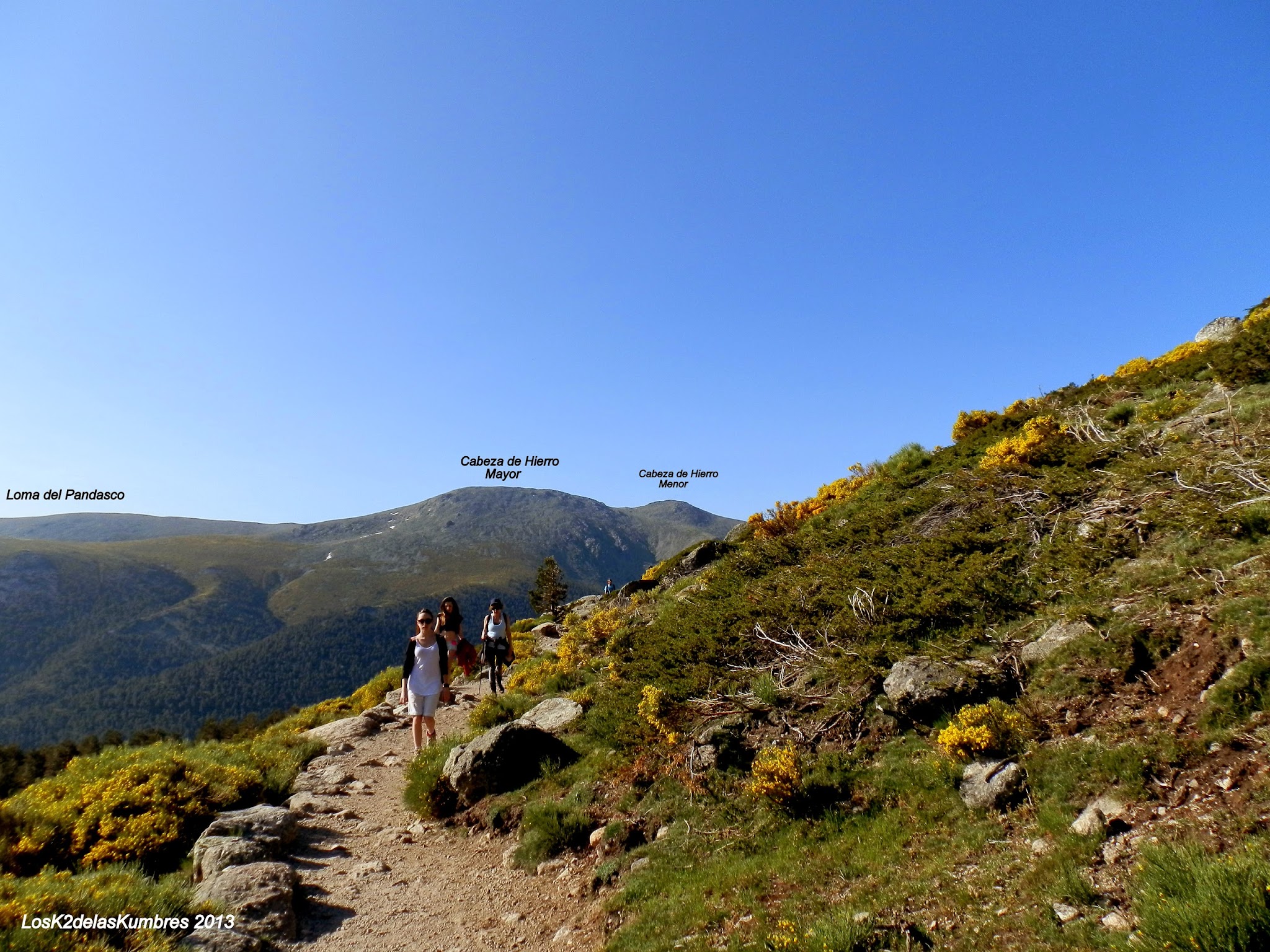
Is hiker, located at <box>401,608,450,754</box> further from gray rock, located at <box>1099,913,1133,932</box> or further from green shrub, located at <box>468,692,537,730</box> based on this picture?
gray rock, located at <box>1099,913,1133,932</box>

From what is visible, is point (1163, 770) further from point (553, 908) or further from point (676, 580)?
point (676, 580)

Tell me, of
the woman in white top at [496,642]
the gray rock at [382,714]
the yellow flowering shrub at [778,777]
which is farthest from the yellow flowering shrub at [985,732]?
the gray rock at [382,714]

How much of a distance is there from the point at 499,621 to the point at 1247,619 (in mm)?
15177

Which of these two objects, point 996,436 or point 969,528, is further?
point 996,436

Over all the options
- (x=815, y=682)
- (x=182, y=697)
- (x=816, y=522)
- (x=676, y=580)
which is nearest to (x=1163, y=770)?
(x=815, y=682)

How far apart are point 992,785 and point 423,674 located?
9832mm

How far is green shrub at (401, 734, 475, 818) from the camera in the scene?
9.95 m

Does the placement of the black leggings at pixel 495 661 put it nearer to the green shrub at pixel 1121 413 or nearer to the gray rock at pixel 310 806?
the gray rock at pixel 310 806

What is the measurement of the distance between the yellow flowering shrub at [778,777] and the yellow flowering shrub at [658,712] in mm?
1842

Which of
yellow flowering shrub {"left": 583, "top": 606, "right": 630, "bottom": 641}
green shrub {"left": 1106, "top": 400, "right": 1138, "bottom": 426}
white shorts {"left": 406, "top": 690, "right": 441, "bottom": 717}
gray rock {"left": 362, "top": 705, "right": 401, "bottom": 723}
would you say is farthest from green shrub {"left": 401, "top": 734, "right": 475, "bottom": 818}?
green shrub {"left": 1106, "top": 400, "right": 1138, "bottom": 426}

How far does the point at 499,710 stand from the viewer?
47.0 ft

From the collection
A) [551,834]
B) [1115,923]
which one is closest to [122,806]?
[551,834]

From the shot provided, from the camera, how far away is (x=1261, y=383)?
12391 mm

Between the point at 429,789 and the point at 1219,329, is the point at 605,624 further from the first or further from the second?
the point at 1219,329
